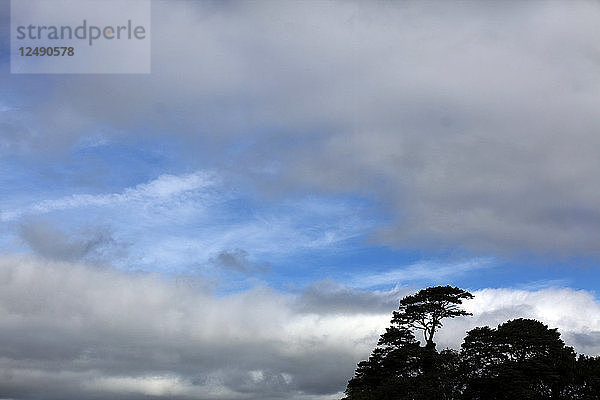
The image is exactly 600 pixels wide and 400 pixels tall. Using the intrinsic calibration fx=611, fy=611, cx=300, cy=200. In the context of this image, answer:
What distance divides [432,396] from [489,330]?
1408 cm

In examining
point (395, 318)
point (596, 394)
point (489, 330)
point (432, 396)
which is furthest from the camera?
point (395, 318)

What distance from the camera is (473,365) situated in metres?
87.3

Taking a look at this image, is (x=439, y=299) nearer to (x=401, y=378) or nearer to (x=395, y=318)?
(x=395, y=318)

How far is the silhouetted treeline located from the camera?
81.8 m

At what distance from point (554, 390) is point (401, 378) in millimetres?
20715

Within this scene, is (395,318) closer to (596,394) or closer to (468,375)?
(468,375)

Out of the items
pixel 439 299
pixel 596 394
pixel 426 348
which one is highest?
pixel 439 299

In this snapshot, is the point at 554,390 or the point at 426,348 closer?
the point at 554,390

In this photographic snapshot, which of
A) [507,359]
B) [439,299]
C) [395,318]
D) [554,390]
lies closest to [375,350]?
[395,318]

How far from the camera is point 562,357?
85.6 meters

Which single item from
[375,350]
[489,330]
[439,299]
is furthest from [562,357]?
[375,350]

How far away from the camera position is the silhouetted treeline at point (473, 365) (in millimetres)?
81812

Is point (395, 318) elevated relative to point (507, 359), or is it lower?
elevated

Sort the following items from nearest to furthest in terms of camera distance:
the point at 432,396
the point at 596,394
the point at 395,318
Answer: the point at 596,394, the point at 432,396, the point at 395,318
